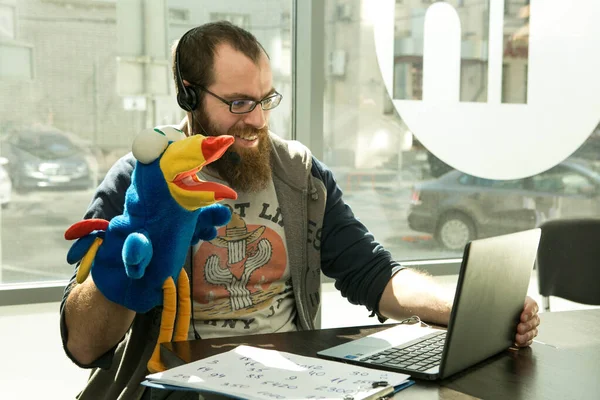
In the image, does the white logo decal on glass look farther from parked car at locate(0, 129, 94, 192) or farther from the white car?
the white car

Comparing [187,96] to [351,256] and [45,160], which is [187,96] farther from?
[45,160]

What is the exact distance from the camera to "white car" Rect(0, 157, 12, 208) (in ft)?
8.48

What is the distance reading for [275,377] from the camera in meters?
1.15

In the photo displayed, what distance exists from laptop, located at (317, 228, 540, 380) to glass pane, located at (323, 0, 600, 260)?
1633mm

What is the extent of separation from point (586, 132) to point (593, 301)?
3.72ft

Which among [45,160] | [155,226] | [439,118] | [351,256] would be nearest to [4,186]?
[45,160]

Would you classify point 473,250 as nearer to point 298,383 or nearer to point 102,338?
point 298,383

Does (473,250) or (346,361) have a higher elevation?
(473,250)

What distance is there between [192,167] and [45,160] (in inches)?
62.2

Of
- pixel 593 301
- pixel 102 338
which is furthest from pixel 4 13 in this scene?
pixel 593 301

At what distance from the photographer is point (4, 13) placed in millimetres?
2514

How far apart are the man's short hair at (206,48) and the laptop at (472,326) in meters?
0.80

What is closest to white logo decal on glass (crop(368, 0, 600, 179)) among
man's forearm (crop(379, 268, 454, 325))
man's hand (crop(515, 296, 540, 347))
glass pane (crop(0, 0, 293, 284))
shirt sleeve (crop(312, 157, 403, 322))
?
glass pane (crop(0, 0, 293, 284))

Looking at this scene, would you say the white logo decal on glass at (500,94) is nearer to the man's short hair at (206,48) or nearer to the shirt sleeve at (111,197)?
the man's short hair at (206,48)
